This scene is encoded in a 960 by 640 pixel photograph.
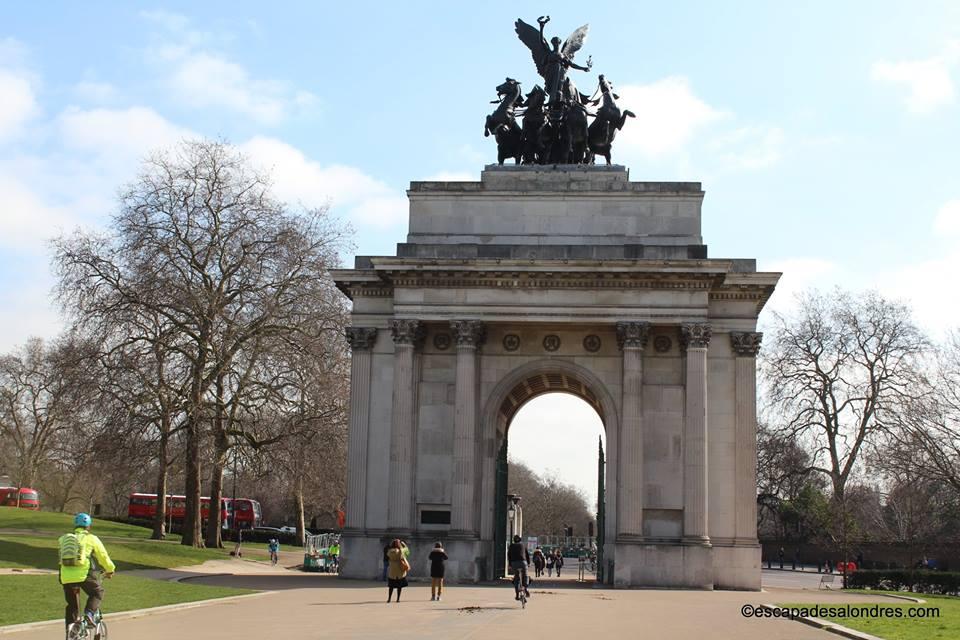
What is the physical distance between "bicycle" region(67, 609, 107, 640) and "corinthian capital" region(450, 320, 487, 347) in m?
25.1

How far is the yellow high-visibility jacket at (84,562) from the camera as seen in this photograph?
16.3 m

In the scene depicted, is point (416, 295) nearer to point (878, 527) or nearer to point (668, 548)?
point (668, 548)

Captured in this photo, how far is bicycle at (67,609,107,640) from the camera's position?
15609mm

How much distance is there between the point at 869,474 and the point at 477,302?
38984 millimetres

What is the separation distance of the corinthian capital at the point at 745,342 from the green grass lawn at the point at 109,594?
19.8 meters

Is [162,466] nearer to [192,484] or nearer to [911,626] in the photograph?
[192,484]

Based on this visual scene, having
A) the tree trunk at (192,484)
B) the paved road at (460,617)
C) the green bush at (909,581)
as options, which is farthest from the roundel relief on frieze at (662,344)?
the tree trunk at (192,484)

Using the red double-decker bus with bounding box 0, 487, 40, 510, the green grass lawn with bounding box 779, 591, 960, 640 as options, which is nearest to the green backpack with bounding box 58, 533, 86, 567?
the green grass lawn with bounding box 779, 591, 960, 640

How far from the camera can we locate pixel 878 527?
86.9m

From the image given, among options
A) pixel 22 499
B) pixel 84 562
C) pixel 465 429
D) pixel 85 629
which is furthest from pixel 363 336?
pixel 22 499

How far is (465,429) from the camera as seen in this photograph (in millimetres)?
40688

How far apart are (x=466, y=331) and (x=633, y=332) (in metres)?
5.88

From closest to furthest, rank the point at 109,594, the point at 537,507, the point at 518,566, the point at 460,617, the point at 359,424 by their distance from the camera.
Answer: the point at 460,617 < the point at 109,594 < the point at 518,566 < the point at 359,424 < the point at 537,507

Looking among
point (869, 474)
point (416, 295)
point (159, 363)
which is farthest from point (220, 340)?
point (869, 474)
